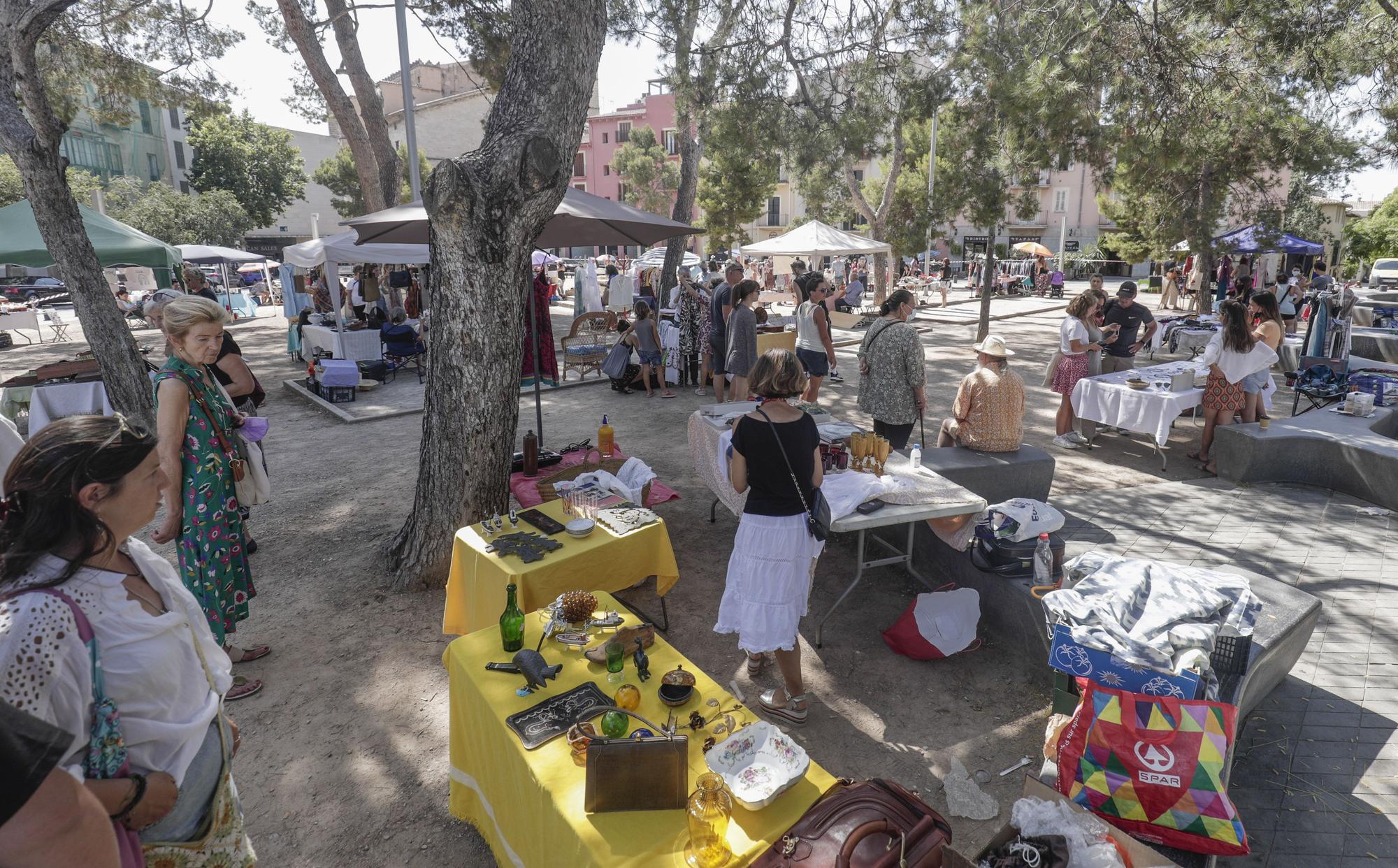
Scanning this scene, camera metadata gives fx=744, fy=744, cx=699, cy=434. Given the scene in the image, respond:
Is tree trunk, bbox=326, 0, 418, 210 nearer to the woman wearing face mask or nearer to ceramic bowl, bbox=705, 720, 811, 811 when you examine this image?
the woman wearing face mask

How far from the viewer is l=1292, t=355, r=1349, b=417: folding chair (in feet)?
27.3

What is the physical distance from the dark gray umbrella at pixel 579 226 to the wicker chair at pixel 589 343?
4.03 m

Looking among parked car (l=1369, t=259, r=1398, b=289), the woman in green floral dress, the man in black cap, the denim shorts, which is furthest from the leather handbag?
parked car (l=1369, t=259, r=1398, b=289)

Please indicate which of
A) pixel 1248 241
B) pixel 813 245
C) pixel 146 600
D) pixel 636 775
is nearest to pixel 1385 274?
pixel 1248 241

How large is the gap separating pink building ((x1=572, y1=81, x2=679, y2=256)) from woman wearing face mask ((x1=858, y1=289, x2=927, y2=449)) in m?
47.3

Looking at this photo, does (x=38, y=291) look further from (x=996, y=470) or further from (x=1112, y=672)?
(x=1112, y=672)

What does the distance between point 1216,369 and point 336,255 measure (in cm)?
1159

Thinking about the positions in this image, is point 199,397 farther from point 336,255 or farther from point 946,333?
point 946,333

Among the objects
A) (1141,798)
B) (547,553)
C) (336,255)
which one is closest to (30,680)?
(547,553)

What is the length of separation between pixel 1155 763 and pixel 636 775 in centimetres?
168

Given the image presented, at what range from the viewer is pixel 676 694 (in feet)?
8.15

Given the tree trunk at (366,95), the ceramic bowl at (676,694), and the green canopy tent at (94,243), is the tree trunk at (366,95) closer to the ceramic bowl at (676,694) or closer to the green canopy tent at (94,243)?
the green canopy tent at (94,243)

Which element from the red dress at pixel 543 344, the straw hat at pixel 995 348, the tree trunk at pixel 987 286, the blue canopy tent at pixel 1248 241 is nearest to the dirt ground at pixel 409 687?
the straw hat at pixel 995 348

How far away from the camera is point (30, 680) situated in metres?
1.37
